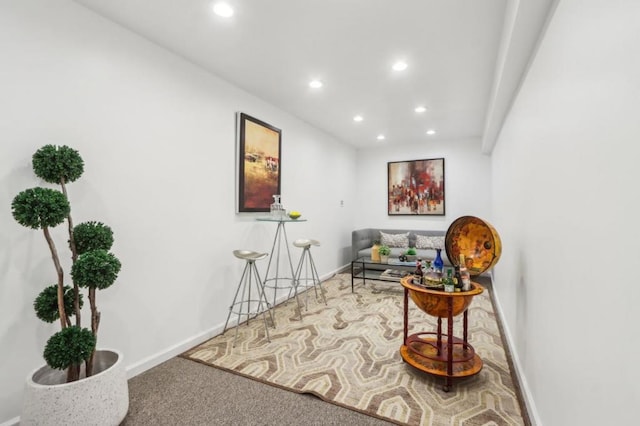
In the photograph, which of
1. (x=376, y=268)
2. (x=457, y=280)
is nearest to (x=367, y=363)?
(x=457, y=280)

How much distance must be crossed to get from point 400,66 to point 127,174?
2.69 metres

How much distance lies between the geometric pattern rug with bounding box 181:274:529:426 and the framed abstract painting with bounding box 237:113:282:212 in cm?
142

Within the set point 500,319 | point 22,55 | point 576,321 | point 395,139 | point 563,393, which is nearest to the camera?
point 576,321

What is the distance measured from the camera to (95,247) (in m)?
1.90

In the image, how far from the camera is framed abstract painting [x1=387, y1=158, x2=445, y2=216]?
616 cm

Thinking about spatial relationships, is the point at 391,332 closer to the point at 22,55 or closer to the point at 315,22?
the point at 315,22

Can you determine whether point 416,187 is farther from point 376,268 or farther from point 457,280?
point 457,280

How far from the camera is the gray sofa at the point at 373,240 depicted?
5.55 metres

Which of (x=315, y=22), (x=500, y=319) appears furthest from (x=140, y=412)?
(x=500, y=319)

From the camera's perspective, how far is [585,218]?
119 cm

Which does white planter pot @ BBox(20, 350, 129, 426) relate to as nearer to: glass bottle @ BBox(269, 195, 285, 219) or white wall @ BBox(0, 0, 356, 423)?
white wall @ BBox(0, 0, 356, 423)

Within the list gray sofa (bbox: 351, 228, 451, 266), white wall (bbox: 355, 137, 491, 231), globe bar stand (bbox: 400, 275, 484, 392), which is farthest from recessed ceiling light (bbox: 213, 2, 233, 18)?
white wall (bbox: 355, 137, 491, 231)

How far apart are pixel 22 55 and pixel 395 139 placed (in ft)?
17.9

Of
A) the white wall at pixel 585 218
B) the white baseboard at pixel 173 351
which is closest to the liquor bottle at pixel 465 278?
the white wall at pixel 585 218
